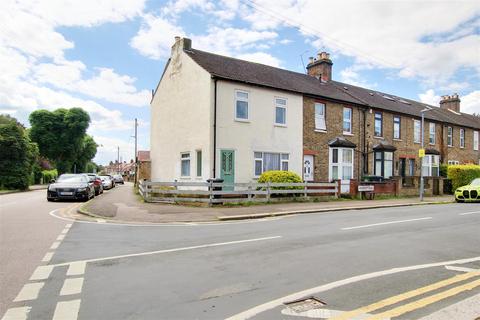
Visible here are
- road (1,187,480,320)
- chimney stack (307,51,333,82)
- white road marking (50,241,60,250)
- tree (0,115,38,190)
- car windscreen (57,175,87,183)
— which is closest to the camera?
road (1,187,480,320)

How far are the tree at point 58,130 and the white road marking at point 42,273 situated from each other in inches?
2160

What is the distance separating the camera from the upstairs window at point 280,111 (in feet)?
71.0

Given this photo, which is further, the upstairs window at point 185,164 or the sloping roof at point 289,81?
the upstairs window at point 185,164

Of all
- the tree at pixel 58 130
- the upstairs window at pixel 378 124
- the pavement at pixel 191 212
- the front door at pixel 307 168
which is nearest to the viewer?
the pavement at pixel 191 212

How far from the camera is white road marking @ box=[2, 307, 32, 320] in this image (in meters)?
4.04

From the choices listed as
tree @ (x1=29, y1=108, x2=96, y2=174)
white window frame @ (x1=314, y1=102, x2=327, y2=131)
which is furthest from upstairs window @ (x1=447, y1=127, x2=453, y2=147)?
tree @ (x1=29, y1=108, x2=96, y2=174)

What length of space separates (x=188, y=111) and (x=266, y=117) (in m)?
4.68

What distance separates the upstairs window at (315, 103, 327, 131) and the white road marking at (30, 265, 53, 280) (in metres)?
19.5

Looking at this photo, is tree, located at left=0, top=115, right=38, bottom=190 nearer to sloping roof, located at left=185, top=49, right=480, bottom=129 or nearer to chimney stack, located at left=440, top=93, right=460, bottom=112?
sloping roof, located at left=185, top=49, right=480, bottom=129

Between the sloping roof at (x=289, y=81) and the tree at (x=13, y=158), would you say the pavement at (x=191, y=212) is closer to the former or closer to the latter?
the sloping roof at (x=289, y=81)

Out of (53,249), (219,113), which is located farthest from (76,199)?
(53,249)

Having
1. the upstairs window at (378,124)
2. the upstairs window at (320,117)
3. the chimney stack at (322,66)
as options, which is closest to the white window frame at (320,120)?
the upstairs window at (320,117)

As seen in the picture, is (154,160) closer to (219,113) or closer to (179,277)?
(219,113)

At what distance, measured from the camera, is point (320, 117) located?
2380 centimetres
